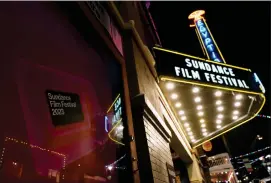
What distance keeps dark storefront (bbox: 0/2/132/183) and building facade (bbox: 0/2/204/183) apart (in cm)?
2

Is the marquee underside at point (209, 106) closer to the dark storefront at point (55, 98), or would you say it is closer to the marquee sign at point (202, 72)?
the marquee sign at point (202, 72)

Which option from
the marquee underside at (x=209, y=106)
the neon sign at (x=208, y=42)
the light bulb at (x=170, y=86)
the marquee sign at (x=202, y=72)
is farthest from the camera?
the neon sign at (x=208, y=42)

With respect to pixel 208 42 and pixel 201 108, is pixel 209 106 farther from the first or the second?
pixel 208 42

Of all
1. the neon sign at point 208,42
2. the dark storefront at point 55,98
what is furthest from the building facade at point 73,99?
the neon sign at point 208,42

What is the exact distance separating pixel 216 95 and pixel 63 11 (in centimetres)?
549

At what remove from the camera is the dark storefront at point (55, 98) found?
10.2ft

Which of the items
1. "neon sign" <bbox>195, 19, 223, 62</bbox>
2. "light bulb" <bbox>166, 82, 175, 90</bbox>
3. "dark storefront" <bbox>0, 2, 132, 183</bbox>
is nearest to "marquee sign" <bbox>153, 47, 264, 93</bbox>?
"light bulb" <bbox>166, 82, 175, 90</bbox>

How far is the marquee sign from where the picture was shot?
5.59 metres

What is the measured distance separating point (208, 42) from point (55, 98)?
25.9 feet

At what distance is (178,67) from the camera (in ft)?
18.6

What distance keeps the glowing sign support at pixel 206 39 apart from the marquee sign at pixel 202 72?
1.89 metres

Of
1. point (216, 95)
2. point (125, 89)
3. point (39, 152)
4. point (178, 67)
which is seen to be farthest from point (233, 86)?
point (39, 152)

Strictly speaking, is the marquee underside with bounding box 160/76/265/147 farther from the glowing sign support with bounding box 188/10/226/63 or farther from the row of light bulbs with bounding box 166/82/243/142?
the glowing sign support with bounding box 188/10/226/63

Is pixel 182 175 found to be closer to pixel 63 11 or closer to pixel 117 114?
pixel 117 114
